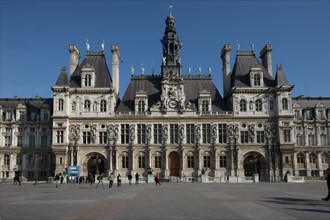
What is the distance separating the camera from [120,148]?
69.7 m

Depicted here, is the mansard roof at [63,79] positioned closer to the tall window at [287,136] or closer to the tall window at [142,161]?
the tall window at [142,161]

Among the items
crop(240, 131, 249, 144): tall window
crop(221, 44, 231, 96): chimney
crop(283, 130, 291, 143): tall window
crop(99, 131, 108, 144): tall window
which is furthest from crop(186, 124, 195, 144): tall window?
crop(283, 130, 291, 143): tall window

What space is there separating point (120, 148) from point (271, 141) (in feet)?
90.5

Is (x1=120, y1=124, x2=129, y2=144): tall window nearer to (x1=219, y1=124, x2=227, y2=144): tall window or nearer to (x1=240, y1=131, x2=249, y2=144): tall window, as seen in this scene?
(x1=219, y1=124, x2=227, y2=144): tall window

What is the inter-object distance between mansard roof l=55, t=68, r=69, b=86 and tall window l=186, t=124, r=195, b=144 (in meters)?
24.0

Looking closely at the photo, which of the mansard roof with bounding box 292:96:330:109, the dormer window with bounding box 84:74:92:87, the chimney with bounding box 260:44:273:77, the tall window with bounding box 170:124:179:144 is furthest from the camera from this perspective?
the mansard roof with bounding box 292:96:330:109

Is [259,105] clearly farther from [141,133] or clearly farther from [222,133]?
[141,133]

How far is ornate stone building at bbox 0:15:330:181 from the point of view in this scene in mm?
68938

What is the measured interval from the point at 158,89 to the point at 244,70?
17421 mm

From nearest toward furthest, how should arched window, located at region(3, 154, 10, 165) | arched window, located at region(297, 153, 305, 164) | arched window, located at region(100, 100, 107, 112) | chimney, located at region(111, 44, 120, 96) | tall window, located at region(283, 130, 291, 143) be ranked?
tall window, located at region(283, 130, 291, 143) < arched window, located at region(100, 100, 107, 112) < arched window, located at region(3, 154, 10, 165) < chimney, located at region(111, 44, 120, 96) < arched window, located at region(297, 153, 305, 164)

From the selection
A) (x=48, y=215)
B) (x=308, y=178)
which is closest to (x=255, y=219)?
(x=48, y=215)

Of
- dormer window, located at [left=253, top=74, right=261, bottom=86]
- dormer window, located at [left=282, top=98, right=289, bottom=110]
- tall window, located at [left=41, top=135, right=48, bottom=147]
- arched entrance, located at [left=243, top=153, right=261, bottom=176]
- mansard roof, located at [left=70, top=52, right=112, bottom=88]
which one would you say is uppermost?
mansard roof, located at [left=70, top=52, right=112, bottom=88]

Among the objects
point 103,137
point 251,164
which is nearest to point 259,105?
point 251,164

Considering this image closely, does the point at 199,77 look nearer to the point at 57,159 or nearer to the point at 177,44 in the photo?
the point at 177,44
